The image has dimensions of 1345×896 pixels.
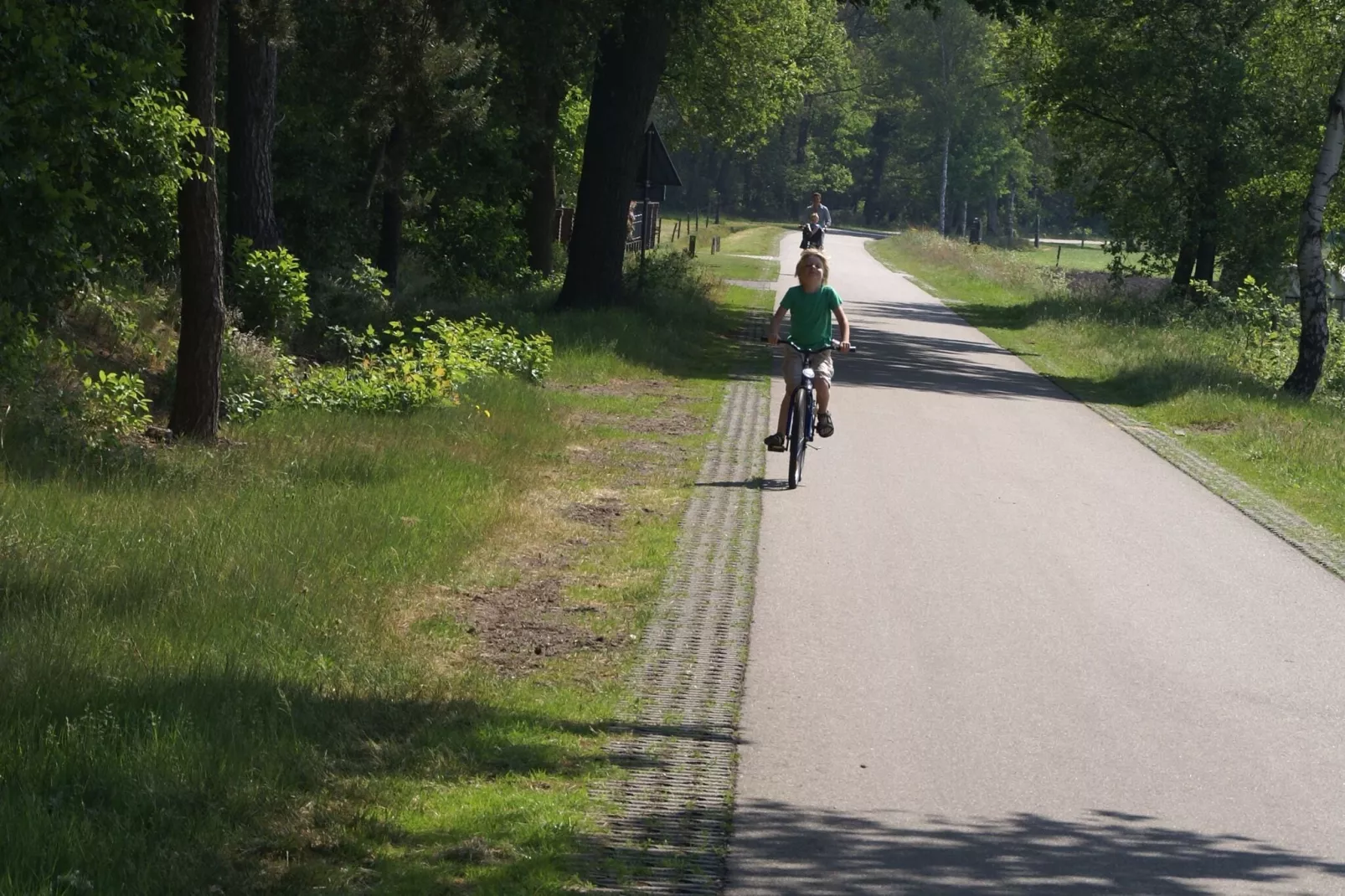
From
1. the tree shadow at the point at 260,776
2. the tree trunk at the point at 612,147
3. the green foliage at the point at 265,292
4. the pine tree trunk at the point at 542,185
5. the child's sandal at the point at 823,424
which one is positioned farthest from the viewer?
the pine tree trunk at the point at 542,185

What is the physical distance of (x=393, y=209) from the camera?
1227 inches

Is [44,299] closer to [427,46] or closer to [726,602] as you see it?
[726,602]

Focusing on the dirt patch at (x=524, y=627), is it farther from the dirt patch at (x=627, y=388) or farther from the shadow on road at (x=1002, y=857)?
the dirt patch at (x=627, y=388)

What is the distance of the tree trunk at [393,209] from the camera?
30.0m

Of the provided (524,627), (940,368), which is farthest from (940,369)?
(524,627)

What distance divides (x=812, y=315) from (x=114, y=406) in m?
5.38

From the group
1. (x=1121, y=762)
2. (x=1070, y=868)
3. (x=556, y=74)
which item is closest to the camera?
(x=1070, y=868)

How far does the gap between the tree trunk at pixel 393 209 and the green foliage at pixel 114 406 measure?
54.0 feet

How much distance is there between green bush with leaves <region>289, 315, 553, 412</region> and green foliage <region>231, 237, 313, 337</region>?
0.65m

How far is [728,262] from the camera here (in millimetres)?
57469

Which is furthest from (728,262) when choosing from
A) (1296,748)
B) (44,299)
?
(1296,748)

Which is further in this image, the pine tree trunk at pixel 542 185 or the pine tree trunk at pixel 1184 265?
the pine tree trunk at pixel 1184 265

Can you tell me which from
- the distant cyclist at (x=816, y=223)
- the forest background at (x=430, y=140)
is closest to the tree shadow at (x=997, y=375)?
the distant cyclist at (x=816, y=223)

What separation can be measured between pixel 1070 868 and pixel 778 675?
8.17 ft
